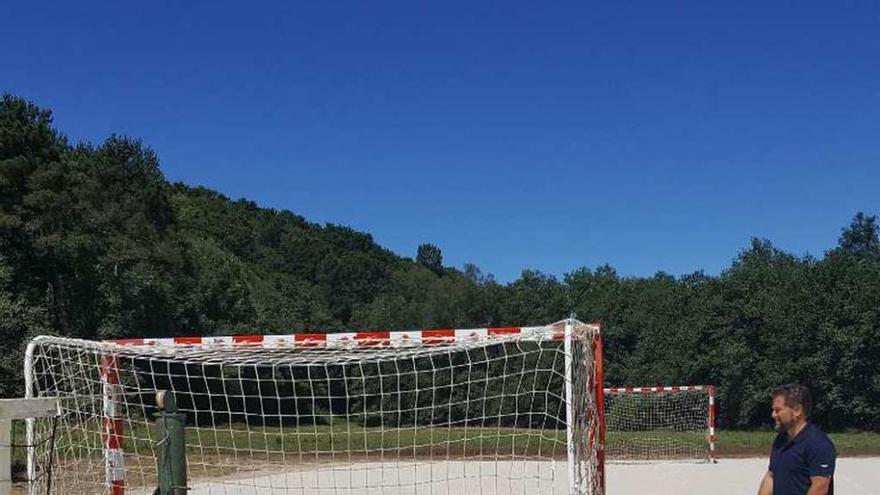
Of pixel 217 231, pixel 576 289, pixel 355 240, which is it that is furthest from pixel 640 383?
pixel 355 240

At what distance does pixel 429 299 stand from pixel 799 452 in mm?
40897

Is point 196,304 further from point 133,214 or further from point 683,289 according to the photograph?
point 683,289

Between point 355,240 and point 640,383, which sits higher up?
point 355,240

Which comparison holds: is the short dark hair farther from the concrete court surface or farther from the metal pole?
the concrete court surface

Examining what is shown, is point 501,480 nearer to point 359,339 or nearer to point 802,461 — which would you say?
point 359,339

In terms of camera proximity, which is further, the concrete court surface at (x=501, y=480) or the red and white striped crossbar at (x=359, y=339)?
the concrete court surface at (x=501, y=480)

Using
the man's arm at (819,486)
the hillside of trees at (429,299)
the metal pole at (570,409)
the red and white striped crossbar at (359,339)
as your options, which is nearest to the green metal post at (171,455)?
the man's arm at (819,486)

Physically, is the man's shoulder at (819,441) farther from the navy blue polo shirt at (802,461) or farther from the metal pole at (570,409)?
the metal pole at (570,409)

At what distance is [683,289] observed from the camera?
129ft

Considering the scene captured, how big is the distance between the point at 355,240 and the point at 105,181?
4797 centimetres

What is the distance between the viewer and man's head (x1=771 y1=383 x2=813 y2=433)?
4664mm

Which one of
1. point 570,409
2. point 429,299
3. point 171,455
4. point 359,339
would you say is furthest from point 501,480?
point 429,299

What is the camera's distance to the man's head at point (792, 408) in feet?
15.3

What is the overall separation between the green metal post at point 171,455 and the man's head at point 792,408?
10.2 feet
